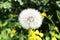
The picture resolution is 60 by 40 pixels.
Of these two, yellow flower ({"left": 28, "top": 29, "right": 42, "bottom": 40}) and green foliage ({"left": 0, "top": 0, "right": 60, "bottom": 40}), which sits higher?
green foliage ({"left": 0, "top": 0, "right": 60, "bottom": 40})

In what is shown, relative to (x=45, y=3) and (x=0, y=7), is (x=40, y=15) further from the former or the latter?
(x=0, y=7)

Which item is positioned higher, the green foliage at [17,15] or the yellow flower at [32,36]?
the green foliage at [17,15]

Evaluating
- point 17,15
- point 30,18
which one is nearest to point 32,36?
point 30,18

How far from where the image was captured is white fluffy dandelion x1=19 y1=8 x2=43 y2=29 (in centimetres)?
305

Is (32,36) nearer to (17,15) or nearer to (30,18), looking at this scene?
(30,18)

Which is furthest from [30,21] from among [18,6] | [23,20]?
[18,6]

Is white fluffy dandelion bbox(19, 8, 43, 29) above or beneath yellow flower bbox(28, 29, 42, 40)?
above

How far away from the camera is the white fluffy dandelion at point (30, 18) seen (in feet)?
10.0

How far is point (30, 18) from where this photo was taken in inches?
120

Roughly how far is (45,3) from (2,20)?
21.3 inches

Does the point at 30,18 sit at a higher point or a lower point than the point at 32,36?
higher

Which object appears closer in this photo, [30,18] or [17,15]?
[30,18]

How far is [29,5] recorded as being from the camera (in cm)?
321

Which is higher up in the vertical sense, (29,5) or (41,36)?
(29,5)
